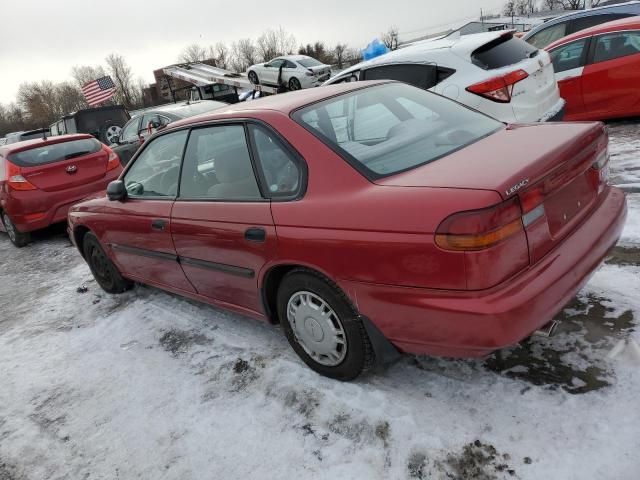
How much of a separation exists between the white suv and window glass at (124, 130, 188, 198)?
3054mm

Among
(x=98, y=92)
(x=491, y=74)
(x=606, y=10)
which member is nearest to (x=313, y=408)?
(x=491, y=74)

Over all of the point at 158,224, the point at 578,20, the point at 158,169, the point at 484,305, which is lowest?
the point at 484,305

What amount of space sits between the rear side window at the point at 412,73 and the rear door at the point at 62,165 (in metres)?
4.39

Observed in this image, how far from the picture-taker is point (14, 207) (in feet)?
23.7

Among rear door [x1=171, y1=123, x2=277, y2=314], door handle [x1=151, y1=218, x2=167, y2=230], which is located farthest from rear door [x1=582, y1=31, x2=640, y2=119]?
door handle [x1=151, y1=218, x2=167, y2=230]

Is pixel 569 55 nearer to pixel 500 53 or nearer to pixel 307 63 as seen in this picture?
pixel 500 53

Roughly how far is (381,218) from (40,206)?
6.54 metres

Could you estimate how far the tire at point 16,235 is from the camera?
7.53m

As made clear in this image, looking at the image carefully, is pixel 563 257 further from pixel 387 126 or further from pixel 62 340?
pixel 62 340

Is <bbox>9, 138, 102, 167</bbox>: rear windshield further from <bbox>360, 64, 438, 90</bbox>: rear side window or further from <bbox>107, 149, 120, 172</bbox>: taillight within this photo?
<bbox>360, 64, 438, 90</bbox>: rear side window

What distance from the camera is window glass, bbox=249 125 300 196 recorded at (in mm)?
2648

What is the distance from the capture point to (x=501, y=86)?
4996 mm

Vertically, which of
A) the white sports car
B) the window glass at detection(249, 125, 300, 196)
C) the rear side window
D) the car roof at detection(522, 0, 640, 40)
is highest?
the white sports car

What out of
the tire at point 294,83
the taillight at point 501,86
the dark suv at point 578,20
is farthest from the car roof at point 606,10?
the tire at point 294,83
